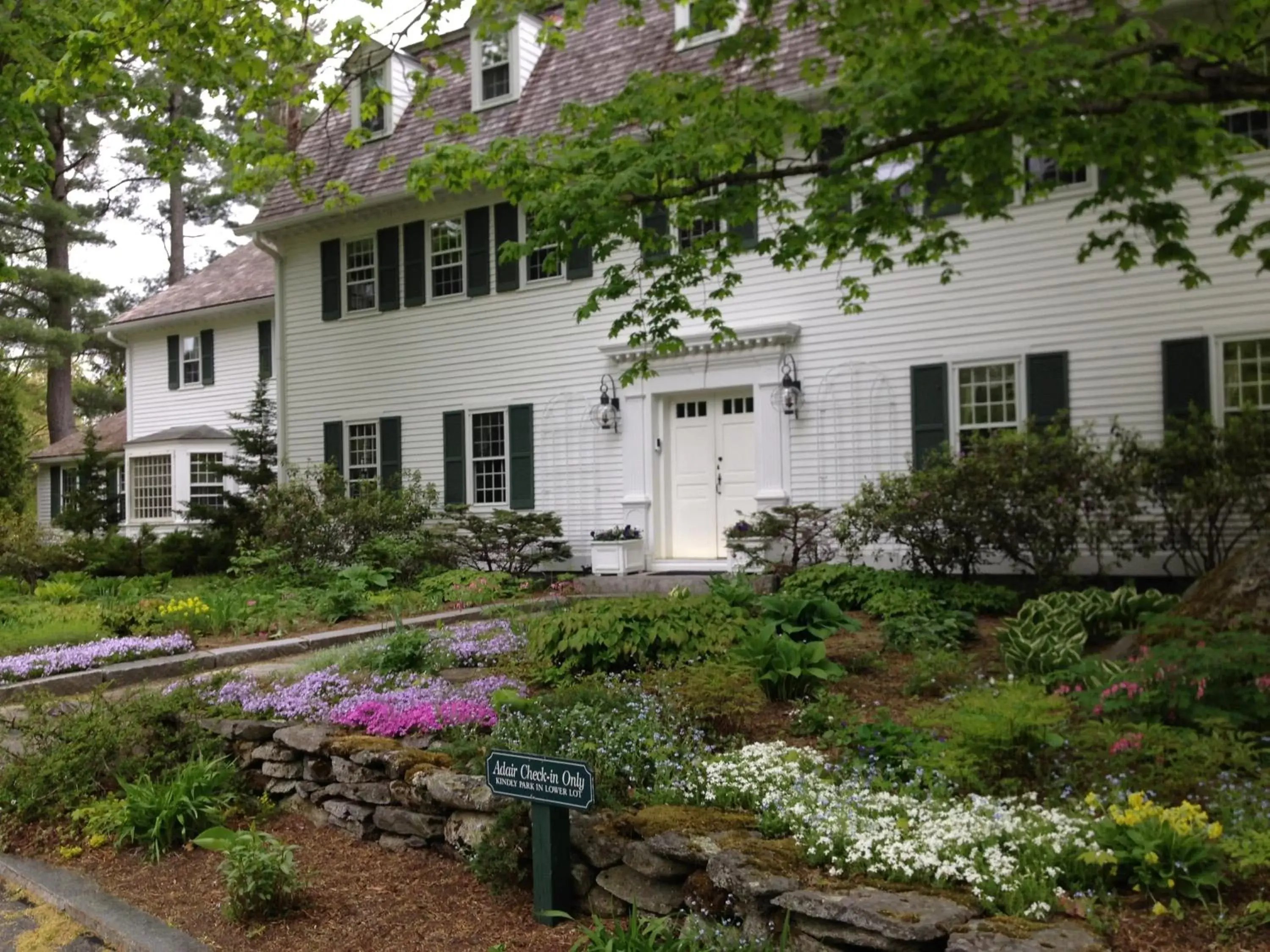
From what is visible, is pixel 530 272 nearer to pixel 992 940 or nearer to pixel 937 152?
pixel 937 152

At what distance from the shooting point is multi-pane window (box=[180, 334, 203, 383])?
23047 mm

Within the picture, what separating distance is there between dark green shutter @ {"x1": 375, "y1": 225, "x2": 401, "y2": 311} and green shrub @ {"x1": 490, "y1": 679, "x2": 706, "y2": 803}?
12498 millimetres

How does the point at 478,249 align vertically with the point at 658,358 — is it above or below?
above

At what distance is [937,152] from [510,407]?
932 centimetres

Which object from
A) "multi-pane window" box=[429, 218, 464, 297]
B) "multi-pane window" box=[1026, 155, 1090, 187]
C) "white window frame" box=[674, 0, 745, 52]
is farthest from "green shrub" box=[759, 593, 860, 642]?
"multi-pane window" box=[429, 218, 464, 297]

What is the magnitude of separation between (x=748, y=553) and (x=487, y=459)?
534 centimetres

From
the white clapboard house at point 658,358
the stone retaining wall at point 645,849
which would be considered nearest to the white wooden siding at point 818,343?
the white clapboard house at point 658,358

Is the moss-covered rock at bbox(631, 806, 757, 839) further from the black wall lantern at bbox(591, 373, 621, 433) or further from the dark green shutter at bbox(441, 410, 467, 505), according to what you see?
the dark green shutter at bbox(441, 410, 467, 505)

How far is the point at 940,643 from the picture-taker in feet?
24.0

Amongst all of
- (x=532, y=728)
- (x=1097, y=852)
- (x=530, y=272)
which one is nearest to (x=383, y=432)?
(x=530, y=272)

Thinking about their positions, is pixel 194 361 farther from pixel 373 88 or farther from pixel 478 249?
pixel 373 88

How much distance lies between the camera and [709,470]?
13.9 metres

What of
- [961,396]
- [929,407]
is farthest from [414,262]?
[961,396]

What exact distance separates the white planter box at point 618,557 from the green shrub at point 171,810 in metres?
8.64
